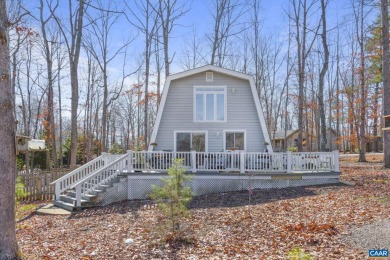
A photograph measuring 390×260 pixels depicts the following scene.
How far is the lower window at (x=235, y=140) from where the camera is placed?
13641 mm

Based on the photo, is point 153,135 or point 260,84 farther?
point 260,84

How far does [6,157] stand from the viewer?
444 cm

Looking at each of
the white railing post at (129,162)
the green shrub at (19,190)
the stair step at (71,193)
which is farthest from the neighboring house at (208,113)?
the green shrub at (19,190)

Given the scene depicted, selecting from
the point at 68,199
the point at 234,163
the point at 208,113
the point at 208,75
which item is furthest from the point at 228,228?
the point at 208,75

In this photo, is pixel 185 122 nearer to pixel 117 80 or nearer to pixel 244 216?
pixel 244 216

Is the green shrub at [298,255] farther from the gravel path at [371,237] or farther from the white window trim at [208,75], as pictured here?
the white window trim at [208,75]

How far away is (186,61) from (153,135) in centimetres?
1572

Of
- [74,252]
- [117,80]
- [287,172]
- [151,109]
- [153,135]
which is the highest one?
[117,80]

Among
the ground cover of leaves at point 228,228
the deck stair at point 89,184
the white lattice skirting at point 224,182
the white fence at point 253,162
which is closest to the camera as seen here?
the ground cover of leaves at point 228,228

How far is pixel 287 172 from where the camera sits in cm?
1137

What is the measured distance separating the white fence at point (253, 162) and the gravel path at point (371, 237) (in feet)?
18.7

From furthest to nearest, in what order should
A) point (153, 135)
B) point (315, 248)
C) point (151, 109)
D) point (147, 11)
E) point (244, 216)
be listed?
1. point (151, 109)
2. point (147, 11)
3. point (153, 135)
4. point (244, 216)
5. point (315, 248)

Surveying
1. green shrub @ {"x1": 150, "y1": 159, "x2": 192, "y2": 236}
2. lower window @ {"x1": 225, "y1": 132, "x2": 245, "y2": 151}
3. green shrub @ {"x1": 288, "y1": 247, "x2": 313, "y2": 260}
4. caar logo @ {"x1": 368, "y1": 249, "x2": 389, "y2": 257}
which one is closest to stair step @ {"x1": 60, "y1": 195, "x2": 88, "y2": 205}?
green shrub @ {"x1": 150, "y1": 159, "x2": 192, "y2": 236}

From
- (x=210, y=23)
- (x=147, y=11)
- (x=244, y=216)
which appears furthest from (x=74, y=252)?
(x=210, y=23)
